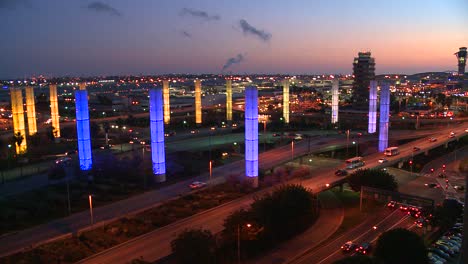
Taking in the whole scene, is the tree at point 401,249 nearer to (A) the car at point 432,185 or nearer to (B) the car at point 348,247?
(B) the car at point 348,247

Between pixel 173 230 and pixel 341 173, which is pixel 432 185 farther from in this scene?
pixel 173 230

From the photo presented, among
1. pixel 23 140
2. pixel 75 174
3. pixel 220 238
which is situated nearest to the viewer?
pixel 220 238

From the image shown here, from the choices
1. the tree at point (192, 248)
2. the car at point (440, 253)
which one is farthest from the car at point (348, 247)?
the tree at point (192, 248)

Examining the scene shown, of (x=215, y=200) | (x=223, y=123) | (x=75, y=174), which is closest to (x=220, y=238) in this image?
(x=215, y=200)

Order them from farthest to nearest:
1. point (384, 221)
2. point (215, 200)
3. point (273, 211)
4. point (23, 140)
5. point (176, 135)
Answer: point (176, 135) < point (23, 140) < point (215, 200) < point (384, 221) < point (273, 211)

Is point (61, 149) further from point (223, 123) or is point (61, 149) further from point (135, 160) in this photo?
point (223, 123)

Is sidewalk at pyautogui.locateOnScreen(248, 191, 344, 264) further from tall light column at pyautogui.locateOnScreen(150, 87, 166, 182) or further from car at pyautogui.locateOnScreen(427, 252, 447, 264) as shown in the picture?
tall light column at pyautogui.locateOnScreen(150, 87, 166, 182)

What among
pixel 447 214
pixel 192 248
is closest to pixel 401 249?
pixel 447 214
